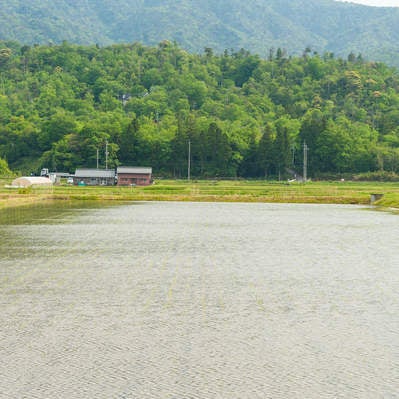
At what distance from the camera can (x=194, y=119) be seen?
127 m

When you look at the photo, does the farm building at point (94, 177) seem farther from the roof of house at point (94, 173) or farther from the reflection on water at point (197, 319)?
the reflection on water at point (197, 319)

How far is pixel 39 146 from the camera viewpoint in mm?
123188

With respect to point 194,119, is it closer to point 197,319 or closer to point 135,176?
point 135,176

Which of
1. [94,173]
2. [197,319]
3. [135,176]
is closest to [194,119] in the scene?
[94,173]

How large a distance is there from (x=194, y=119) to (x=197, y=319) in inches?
4539

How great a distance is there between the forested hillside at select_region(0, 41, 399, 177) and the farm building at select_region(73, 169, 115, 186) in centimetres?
1201

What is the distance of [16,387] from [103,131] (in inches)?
4129

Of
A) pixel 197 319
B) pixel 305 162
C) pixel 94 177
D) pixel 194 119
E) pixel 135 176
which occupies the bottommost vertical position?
pixel 197 319

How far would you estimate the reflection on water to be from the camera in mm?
9328

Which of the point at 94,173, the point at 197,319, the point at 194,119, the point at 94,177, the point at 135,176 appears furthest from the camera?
the point at 194,119

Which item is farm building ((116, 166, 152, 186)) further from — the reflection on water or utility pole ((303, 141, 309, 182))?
the reflection on water

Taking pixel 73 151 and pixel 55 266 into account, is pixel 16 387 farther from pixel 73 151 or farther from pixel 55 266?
pixel 73 151

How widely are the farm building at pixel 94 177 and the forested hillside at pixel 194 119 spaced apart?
39.4 ft

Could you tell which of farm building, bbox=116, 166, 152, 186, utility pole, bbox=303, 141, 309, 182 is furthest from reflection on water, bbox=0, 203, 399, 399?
utility pole, bbox=303, 141, 309, 182
